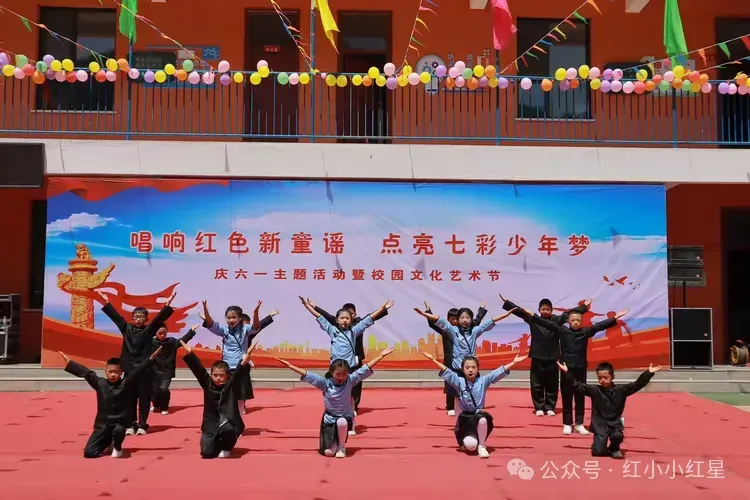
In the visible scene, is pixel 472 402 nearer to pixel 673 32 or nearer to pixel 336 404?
pixel 336 404

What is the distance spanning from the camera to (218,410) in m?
6.93

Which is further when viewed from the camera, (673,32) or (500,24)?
(673,32)

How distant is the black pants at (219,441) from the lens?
6777 mm

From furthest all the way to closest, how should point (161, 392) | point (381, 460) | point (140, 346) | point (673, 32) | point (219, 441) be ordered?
point (673, 32), point (161, 392), point (140, 346), point (219, 441), point (381, 460)

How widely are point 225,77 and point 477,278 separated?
5293mm

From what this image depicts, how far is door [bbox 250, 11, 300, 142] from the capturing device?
46.4 feet

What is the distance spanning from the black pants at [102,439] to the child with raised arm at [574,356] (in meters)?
4.67

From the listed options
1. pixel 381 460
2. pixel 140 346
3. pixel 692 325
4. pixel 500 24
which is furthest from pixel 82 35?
pixel 692 325

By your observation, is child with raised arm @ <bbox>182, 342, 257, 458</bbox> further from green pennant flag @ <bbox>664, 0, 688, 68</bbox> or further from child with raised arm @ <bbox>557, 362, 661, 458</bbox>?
green pennant flag @ <bbox>664, 0, 688, 68</bbox>

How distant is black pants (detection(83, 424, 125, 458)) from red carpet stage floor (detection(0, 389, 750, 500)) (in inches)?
5.3

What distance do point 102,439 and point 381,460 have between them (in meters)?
2.69

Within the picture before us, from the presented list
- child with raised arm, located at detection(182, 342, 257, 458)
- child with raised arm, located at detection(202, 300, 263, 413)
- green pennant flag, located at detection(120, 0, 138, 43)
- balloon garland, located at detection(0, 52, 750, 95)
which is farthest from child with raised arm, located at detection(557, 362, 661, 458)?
green pennant flag, located at detection(120, 0, 138, 43)

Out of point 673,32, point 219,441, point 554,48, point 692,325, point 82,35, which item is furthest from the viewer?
point 554,48

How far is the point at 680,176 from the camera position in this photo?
1191cm
